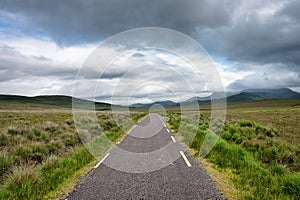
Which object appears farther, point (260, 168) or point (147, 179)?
point (260, 168)

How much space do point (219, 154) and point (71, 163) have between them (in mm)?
5483

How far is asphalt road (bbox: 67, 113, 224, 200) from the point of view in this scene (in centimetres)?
545

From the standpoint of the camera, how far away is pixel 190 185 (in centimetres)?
604

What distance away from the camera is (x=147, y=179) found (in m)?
6.63

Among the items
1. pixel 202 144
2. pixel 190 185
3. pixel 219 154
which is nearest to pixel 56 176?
pixel 190 185

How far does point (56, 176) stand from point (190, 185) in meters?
3.60

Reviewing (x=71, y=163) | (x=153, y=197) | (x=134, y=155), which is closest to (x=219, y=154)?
(x=134, y=155)

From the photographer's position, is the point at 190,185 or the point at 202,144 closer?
the point at 190,185

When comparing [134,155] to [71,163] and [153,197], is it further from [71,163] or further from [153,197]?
[153,197]

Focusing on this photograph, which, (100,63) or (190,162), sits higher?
(100,63)

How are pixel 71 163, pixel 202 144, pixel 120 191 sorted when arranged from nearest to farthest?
1. pixel 120 191
2. pixel 71 163
3. pixel 202 144

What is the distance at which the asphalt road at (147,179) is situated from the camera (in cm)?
545

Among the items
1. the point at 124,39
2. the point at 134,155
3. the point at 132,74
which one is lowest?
the point at 134,155

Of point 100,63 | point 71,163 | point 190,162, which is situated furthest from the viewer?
point 100,63
